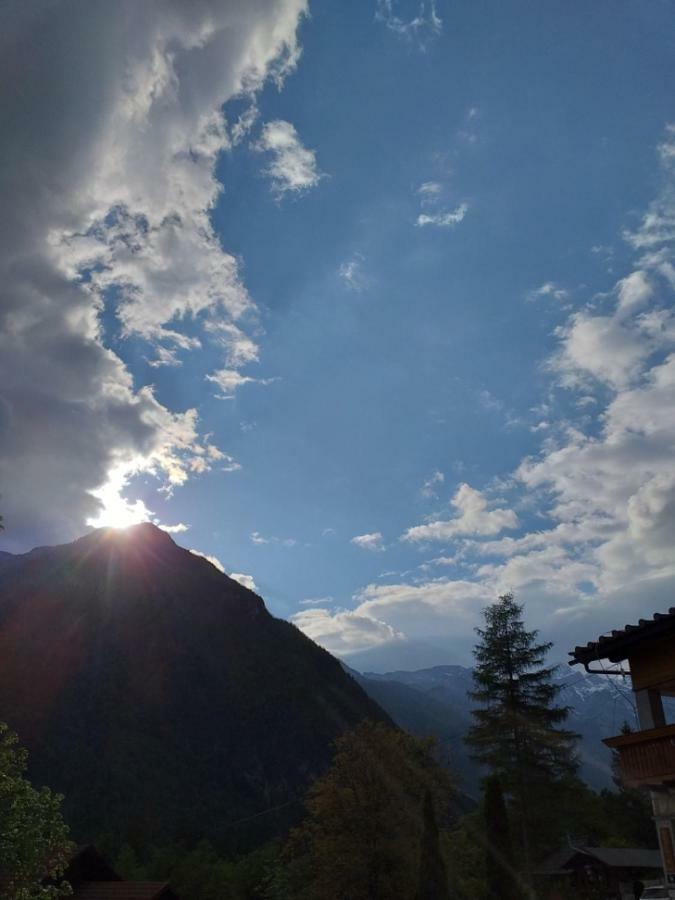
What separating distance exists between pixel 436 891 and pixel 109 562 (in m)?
169

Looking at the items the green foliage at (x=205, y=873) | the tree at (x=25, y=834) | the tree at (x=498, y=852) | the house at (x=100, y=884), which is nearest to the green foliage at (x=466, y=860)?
the tree at (x=498, y=852)

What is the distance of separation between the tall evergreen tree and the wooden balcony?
1703 cm

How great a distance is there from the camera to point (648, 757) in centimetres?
1404

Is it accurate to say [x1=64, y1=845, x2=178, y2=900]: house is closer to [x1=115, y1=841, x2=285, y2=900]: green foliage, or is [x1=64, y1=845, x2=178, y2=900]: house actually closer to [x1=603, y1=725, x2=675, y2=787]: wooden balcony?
[x1=115, y1=841, x2=285, y2=900]: green foliage

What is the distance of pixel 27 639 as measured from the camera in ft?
497

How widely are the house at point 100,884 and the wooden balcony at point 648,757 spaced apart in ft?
81.4

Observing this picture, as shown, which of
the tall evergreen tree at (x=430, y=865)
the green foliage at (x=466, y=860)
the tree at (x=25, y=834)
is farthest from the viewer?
the green foliage at (x=466, y=860)

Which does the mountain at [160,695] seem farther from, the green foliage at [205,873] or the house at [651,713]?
the house at [651,713]

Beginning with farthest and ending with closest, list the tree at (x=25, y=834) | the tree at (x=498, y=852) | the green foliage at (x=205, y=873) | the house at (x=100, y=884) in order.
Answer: the green foliage at (x=205, y=873) < the house at (x=100, y=884) < the tree at (x=498, y=852) < the tree at (x=25, y=834)

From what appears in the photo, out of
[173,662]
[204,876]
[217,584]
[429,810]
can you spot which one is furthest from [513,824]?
[217,584]

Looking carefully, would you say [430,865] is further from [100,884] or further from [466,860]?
[100,884]

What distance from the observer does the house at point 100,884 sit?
1234 inches

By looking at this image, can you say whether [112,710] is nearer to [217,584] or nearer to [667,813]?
[217,584]

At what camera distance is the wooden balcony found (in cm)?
1357
